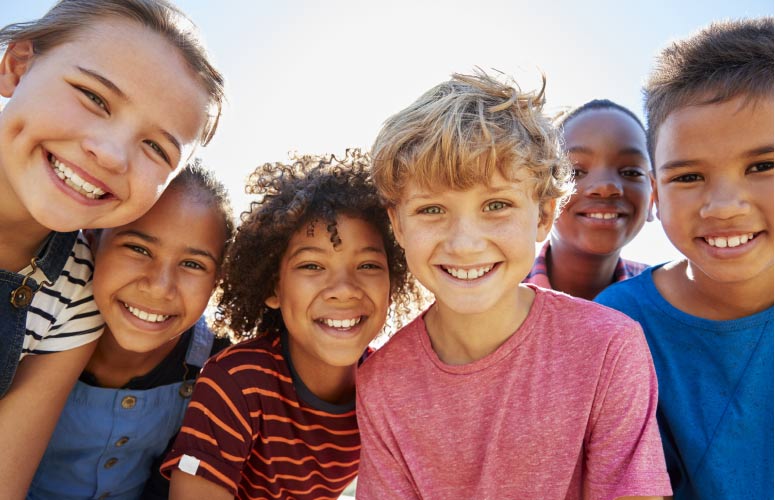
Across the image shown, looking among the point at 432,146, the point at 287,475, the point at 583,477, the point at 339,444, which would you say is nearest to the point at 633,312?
the point at 583,477

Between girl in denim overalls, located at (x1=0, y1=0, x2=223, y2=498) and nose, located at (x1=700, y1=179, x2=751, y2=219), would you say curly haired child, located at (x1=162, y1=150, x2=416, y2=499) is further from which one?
nose, located at (x1=700, y1=179, x2=751, y2=219)

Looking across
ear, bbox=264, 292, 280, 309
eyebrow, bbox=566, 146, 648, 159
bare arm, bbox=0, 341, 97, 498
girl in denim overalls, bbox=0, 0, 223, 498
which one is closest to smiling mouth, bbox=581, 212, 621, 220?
eyebrow, bbox=566, 146, 648, 159

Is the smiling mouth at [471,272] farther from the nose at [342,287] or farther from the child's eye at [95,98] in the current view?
the child's eye at [95,98]

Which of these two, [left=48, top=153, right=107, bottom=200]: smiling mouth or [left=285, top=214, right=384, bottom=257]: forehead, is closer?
[left=48, top=153, right=107, bottom=200]: smiling mouth

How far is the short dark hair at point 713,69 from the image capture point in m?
2.00

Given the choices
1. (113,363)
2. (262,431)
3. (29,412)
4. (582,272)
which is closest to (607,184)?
(582,272)

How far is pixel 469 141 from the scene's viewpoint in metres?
2.00

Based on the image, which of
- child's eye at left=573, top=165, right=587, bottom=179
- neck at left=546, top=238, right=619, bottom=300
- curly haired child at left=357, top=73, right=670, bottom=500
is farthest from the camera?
neck at left=546, top=238, right=619, bottom=300

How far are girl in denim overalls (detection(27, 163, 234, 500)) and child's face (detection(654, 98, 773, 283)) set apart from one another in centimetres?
181

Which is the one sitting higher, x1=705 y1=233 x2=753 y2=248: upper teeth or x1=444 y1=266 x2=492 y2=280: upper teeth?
x1=705 y1=233 x2=753 y2=248: upper teeth

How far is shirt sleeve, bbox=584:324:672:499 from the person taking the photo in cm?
173

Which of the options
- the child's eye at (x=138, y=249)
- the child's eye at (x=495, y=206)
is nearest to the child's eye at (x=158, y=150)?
the child's eye at (x=138, y=249)

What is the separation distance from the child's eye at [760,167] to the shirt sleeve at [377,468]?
4.73ft

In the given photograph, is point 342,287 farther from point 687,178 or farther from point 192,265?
point 687,178
